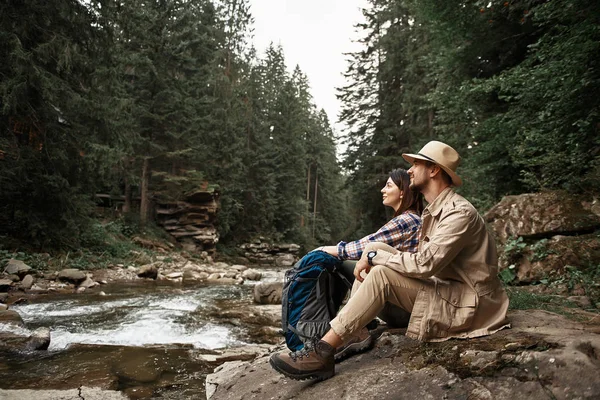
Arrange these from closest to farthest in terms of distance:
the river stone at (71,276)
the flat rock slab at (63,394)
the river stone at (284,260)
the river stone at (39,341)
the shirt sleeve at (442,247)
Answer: the shirt sleeve at (442,247), the flat rock slab at (63,394), the river stone at (39,341), the river stone at (71,276), the river stone at (284,260)

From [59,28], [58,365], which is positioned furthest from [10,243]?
[58,365]

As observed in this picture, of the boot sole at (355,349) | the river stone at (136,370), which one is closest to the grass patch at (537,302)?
the boot sole at (355,349)

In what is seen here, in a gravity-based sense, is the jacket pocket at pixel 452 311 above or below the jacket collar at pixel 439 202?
below

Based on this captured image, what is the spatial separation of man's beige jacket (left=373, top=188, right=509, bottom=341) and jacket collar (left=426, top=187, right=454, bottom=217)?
24 millimetres

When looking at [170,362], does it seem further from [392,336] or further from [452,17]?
[452,17]

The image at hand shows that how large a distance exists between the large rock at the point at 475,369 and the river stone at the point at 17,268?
9993mm

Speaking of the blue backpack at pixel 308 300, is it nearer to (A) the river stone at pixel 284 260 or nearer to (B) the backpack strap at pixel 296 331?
(B) the backpack strap at pixel 296 331

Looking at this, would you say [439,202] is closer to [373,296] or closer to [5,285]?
[373,296]

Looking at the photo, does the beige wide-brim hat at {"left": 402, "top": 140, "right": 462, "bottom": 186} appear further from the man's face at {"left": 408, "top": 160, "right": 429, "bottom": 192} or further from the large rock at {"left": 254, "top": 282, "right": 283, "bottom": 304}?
the large rock at {"left": 254, "top": 282, "right": 283, "bottom": 304}

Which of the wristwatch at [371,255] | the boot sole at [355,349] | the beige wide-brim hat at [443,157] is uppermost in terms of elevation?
the beige wide-brim hat at [443,157]

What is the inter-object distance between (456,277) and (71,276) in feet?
38.2

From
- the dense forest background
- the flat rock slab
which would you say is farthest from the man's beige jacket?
the dense forest background

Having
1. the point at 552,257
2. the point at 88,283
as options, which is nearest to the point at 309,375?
the point at 552,257

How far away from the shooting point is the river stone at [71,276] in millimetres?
10922
